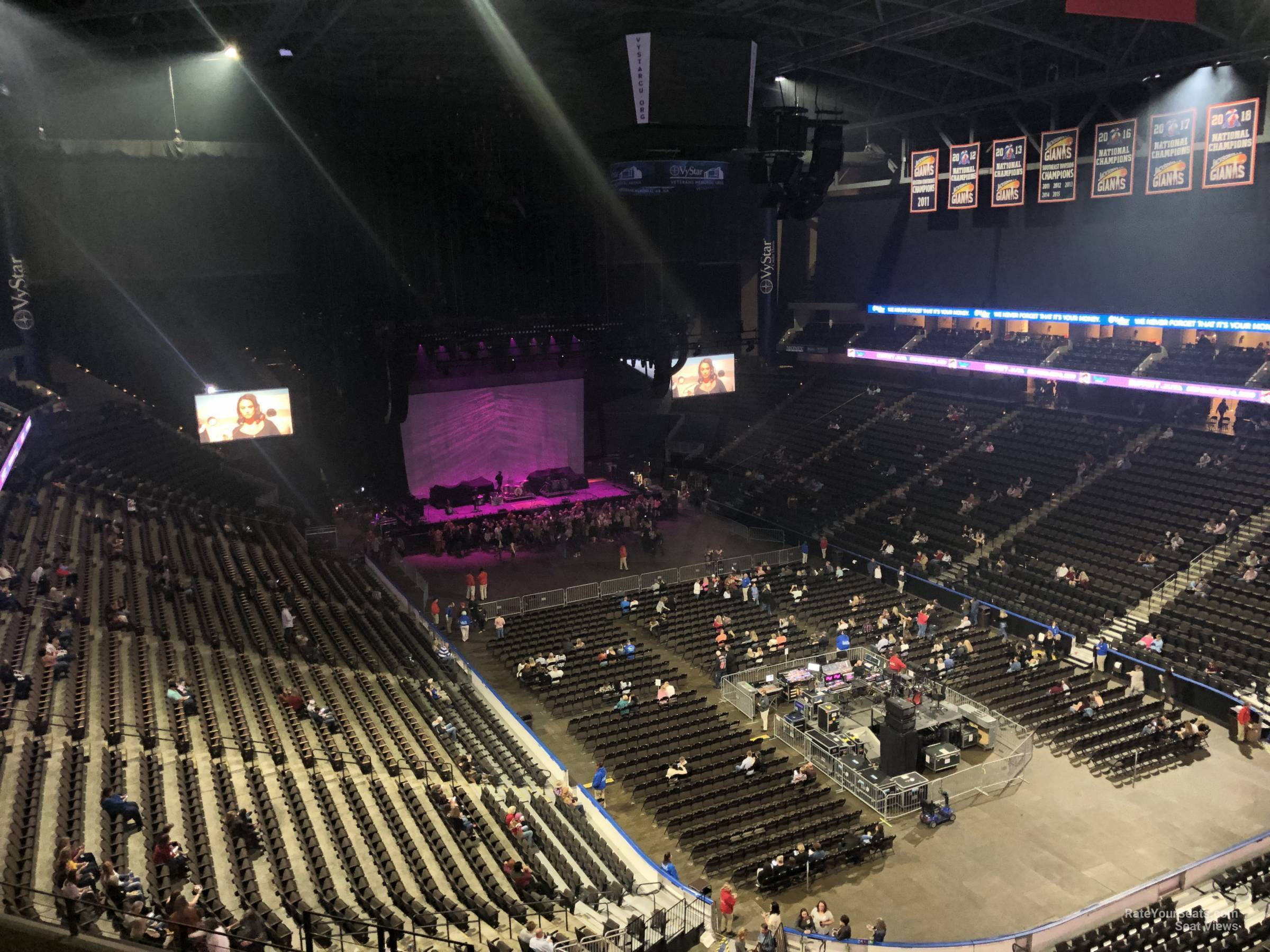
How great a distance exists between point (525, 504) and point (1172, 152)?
977 inches

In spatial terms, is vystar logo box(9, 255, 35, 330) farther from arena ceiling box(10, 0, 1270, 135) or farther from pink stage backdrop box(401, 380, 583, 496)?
pink stage backdrop box(401, 380, 583, 496)

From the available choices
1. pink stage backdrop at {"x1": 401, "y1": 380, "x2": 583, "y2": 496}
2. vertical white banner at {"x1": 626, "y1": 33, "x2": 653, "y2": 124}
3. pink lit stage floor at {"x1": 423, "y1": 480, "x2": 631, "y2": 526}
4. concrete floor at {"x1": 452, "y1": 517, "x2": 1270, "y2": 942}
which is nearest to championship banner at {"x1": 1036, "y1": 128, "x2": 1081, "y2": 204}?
vertical white banner at {"x1": 626, "y1": 33, "x2": 653, "y2": 124}

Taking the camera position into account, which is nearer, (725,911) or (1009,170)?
(725,911)

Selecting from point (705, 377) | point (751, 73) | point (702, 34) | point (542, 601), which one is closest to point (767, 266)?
point (705, 377)

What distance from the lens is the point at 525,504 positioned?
37.5 meters

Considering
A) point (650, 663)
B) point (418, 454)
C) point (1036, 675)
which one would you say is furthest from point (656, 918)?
point (418, 454)

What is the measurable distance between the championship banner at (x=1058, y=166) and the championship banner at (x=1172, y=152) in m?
2.59

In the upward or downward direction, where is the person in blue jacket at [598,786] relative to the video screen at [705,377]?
downward

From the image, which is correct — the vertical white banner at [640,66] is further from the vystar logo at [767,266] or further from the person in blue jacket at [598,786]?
the vystar logo at [767,266]

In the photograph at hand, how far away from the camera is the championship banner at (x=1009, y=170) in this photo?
31.1m

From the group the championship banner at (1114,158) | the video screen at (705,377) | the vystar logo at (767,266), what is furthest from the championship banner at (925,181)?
the video screen at (705,377)

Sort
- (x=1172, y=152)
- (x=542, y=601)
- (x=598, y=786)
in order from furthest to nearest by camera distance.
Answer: (x=542, y=601), (x=1172, y=152), (x=598, y=786)

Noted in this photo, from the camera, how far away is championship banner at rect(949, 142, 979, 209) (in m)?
33.1

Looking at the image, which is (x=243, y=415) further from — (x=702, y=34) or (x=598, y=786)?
(x=598, y=786)
